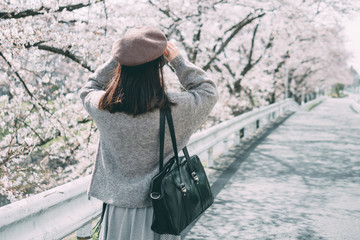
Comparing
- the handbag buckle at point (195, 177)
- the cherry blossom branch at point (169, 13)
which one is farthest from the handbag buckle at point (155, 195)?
the cherry blossom branch at point (169, 13)

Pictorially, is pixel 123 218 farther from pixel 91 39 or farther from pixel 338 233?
pixel 91 39

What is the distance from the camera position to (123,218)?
83.2 inches

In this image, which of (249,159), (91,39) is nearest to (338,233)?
(249,159)

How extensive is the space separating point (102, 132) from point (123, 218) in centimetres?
46

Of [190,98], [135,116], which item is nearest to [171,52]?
[190,98]

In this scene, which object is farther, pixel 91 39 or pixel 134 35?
pixel 91 39

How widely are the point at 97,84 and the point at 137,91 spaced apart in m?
0.45

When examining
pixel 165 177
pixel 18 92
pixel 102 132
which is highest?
pixel 102 132

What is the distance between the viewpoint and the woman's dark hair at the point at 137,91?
190 centimetres

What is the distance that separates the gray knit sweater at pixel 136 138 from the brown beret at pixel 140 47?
22 centimetres

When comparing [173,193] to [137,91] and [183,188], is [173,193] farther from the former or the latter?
[137,91]

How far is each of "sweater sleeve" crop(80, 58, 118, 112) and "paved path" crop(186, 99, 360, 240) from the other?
7.73 ft

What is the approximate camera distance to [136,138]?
6.52 feet

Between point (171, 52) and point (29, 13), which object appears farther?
point (29, 13)
